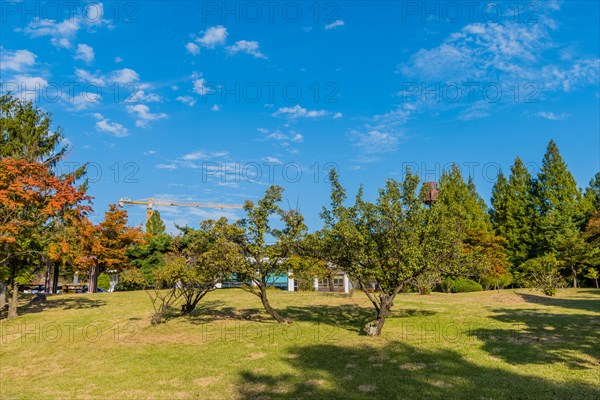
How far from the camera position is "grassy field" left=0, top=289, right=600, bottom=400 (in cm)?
1027


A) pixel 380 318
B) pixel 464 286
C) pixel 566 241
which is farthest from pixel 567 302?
pixel 566 241

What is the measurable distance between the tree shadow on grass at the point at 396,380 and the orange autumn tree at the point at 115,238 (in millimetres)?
30011

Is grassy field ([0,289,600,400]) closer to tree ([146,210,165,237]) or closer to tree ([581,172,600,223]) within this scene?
tree ([581,172,600,223])

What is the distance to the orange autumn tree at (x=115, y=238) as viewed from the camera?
125 feet

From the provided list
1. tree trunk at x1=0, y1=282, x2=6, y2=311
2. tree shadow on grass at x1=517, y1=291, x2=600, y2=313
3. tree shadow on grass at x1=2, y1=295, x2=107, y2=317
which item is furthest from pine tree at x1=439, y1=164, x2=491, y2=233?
tree trunk at x1=0, y1=282, x2=6, y2=311

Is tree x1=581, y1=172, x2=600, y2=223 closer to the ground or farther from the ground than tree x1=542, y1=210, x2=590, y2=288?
farther from the ground

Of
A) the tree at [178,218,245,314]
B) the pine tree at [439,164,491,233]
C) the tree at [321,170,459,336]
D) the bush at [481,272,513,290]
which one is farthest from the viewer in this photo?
the pine tree at [439,164,491,233]

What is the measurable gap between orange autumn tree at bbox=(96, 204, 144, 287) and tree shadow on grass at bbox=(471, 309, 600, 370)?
32351 mm

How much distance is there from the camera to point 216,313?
23875 millimetres

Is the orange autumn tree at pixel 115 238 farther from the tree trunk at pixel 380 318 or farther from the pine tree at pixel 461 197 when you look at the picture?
the pine tree at pixel 461 197

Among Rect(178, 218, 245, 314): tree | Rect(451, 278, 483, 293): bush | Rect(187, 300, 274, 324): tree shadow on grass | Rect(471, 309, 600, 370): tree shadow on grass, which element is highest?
Rect(178, 218, 245, 314): tree

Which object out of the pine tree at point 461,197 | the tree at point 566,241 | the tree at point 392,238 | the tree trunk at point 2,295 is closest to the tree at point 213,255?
the tree at point 392,238

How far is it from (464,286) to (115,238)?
1298 inches

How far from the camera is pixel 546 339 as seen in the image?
1480 centimetres
